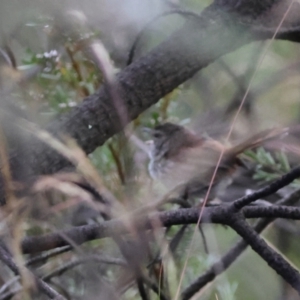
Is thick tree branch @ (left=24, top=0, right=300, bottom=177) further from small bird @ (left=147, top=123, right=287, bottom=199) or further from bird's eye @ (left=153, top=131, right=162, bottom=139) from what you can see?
bird's eye @ (left=153, top=131, right=162, bottom=139)

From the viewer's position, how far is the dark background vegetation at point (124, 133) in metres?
0.59

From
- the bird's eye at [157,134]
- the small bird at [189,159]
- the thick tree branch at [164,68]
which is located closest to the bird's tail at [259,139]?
the small bird at [189,159]

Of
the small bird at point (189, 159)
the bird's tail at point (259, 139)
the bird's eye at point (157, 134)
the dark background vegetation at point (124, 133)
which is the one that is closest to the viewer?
the dark background vegetation at point (124, 133)

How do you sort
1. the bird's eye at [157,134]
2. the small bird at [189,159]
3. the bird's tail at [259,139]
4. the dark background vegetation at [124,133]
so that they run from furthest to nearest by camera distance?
the bird's eye at [157,134], the small bird at [189,159], the bird's tail at [259,139], the dark background vegetation at [124,133]

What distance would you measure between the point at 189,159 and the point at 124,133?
32 cm

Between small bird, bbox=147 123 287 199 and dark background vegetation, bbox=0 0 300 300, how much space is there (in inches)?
1.3

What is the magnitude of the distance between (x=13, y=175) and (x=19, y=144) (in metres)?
0.05

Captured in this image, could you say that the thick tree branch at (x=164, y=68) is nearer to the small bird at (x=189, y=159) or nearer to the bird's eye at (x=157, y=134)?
the small bird at (x=189, y=159)

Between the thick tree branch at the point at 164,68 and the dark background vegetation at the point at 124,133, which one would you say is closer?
the dark background vegetation at the point at 124,133

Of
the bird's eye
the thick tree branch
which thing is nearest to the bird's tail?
the thick tree branch

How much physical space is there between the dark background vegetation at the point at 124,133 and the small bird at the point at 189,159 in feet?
0.11

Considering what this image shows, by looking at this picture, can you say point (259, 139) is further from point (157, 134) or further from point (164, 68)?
point (157, 134)

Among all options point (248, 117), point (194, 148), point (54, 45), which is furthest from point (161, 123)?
point (54, 45)

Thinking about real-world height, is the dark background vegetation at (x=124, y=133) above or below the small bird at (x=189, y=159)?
above
